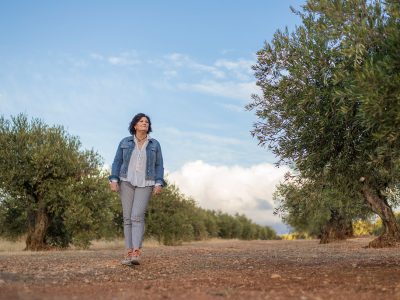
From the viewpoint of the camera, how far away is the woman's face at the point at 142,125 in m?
13.4

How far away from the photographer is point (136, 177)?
13109mm

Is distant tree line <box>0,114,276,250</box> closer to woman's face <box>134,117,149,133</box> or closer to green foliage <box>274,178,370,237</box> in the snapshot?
green foliage <box>274,178,370,237</box>

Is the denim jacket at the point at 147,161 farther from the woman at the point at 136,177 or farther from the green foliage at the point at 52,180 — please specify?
the green foliage at the point at 52,180

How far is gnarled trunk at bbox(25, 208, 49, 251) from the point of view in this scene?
1214 inches

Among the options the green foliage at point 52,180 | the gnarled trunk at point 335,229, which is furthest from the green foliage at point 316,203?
the green foliage at point 52,180

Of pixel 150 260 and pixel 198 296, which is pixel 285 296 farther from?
pixel 150 260

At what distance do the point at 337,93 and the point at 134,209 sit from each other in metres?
5.64

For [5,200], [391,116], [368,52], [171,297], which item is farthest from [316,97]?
[5,200]

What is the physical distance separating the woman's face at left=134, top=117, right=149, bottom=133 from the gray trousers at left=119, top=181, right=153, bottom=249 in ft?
4.74

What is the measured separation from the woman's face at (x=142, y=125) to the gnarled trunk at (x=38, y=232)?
1956 centimetres

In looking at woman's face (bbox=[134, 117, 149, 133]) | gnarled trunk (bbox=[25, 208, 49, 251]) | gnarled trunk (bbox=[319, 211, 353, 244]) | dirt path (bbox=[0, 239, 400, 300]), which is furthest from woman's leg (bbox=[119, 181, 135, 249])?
gnarled trunk (bbox=[319, 211, 353, 244])

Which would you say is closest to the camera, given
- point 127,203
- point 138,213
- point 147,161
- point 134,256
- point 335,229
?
point 138,213

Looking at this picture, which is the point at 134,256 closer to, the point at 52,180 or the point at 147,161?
the point at 147,161

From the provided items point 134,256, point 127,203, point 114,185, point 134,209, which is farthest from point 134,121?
point 134,256
